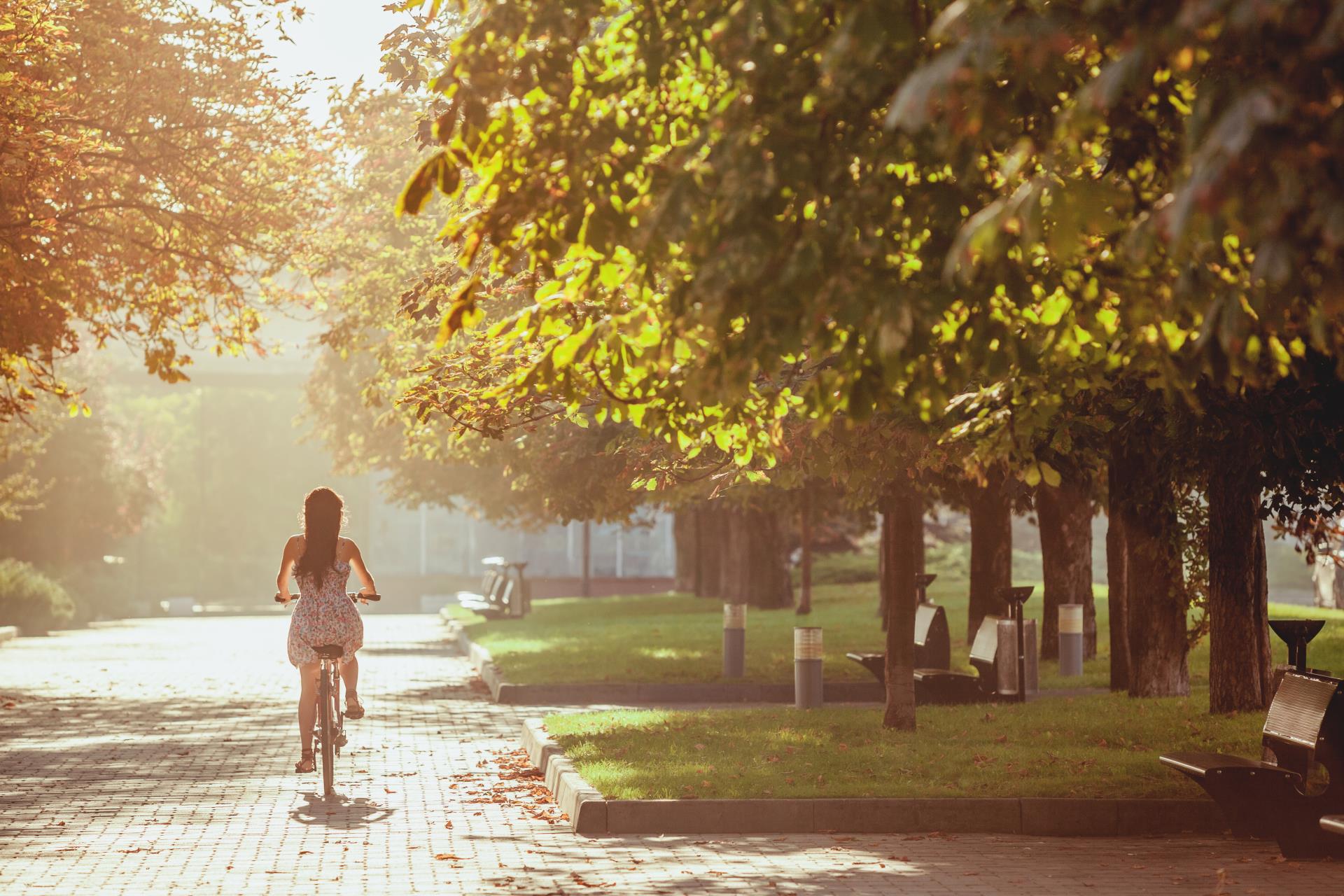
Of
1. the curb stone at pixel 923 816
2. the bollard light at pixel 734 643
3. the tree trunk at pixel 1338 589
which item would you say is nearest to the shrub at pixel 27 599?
the bollard light at pixel 734 643

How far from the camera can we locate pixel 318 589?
470 inches

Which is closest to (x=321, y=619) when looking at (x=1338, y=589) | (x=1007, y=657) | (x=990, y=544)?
(x=1007, y=657)

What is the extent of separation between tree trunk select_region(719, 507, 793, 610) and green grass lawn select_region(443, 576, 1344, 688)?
847 mm

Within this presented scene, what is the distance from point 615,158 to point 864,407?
1.37 m

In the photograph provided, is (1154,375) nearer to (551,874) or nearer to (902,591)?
(551,874)

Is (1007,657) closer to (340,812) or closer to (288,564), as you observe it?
(288,564)

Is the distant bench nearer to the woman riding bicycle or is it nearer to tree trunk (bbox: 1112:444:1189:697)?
tree trunk (bbox: 1112:444:1189:697)

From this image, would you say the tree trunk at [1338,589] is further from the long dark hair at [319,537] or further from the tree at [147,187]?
the long dark hair at [319,537]

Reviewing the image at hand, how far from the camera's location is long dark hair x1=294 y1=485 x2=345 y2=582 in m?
11.9

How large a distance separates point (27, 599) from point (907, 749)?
31.1 metres

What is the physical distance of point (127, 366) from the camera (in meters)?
82.3

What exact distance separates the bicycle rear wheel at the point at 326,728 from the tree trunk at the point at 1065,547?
1247 centimetres

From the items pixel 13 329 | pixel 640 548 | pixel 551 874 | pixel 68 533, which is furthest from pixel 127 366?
pixel 551 874

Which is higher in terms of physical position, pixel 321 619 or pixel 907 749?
pixel 321 619
